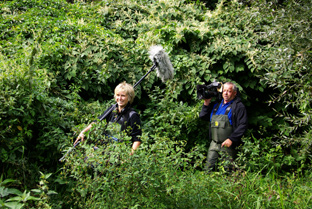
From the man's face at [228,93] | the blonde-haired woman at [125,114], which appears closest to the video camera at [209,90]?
the man's face at [228,93]

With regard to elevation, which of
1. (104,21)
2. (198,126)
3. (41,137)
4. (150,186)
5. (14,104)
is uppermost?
(104,21)

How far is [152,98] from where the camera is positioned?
495cm

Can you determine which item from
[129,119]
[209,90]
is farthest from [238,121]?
[129,119]

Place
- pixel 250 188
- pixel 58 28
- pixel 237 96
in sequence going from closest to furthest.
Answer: pixel 250 188 < pixel 237 96 < pixel 58 28

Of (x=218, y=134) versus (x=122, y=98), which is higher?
(x=122, y=98)

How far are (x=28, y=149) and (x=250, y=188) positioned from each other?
286 cm

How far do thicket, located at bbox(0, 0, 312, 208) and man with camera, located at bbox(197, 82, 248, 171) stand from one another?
0.21 metres

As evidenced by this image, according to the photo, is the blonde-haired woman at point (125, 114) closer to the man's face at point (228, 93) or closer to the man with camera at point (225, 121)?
the man with camera at point (225, 121)

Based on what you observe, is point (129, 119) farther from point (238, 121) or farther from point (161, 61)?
point (238, 121)

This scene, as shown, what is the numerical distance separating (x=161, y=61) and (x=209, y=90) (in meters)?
0.97

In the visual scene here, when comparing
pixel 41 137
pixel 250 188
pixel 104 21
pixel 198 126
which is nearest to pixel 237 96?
pixel 198 126

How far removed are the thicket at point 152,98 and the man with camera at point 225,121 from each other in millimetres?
214

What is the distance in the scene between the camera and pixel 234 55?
Answer: 5.29 metres

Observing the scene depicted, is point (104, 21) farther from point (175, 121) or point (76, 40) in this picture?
point (175, 121)
